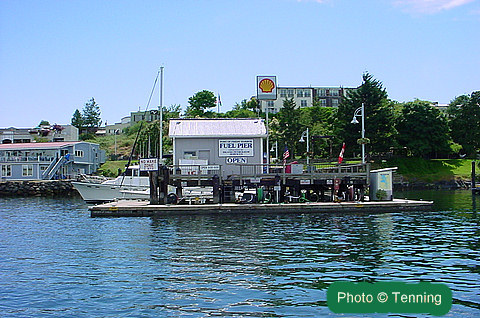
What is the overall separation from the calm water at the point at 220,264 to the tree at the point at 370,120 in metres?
46.7

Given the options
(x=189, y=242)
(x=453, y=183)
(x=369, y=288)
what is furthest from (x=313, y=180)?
(x=453, y=183)

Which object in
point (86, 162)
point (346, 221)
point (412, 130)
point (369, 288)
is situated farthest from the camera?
point (86, 162)

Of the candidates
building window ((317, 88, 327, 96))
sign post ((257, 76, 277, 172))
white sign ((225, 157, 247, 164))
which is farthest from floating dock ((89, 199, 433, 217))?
building window ((317, 88, 327, 96))

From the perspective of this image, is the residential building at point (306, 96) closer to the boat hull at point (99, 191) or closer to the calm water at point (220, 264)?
the boat hull at point (99, 191)

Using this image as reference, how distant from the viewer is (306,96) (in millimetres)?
134500

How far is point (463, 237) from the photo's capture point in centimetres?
2338

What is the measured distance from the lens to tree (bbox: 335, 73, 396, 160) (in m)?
76.6

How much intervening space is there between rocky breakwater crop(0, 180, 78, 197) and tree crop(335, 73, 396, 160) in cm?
4281

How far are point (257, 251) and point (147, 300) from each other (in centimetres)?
749

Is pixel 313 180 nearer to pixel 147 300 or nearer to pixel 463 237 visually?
pixel 463 237

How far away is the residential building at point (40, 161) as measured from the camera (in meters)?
79.1

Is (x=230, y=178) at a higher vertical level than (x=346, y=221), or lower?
higher

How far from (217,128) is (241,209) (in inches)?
345

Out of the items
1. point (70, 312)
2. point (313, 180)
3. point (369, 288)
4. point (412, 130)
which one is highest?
point (412, 130)
